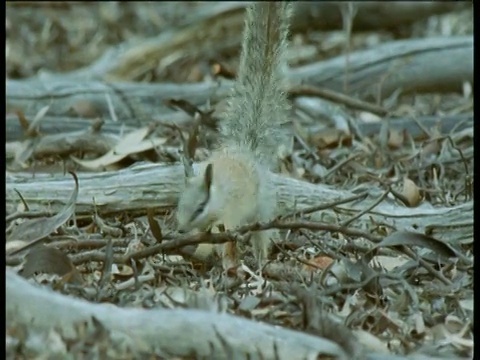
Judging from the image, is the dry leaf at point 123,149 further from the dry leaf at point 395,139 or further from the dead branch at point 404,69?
the dead branch at point 404,69

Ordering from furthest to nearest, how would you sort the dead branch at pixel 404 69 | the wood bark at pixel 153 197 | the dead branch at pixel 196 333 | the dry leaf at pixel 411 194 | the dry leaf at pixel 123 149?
the dead branch at pixel 404 69 → the dry leaf at pixel 123 149 → the dry leaf at pixel 411 194 → the wood bark at pixel 153 197 → the dead branch at pixel 196 333

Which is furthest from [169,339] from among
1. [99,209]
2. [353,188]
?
[353,188]

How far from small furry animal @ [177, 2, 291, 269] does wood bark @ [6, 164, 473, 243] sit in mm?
190

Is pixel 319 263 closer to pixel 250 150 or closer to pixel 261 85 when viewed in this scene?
Answer: pixel 250 150

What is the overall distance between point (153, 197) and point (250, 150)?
45 centimetres

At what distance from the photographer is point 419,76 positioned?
239 inches

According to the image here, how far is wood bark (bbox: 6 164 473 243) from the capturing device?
3.62 meters

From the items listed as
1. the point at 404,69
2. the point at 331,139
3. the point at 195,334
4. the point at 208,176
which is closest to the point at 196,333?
the point at 195,334

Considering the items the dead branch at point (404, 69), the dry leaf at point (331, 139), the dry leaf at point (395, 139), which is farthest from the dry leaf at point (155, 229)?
the dead branch at point (404, 69)

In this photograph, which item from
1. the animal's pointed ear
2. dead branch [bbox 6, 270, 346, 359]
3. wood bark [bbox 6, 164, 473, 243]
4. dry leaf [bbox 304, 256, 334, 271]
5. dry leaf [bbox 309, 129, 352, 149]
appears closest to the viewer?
dead branch [bbox 6, 270, 346, 359]

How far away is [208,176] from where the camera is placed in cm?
316

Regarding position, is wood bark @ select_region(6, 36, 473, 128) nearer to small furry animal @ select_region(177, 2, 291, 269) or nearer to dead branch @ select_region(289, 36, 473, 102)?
dead branch @ select_region(289, 36, 473, 102)

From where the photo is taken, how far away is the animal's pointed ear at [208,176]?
3.15 m

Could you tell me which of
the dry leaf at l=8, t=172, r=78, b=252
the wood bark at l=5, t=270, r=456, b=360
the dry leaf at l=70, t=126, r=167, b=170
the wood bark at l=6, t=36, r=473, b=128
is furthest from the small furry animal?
the wood bark at l=6, t=36, r=473, b=128
